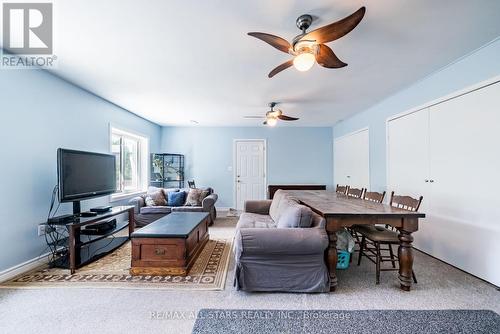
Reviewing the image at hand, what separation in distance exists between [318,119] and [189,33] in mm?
3922

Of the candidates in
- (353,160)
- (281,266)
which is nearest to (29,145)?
(281,266)

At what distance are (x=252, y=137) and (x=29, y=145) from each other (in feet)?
14.5

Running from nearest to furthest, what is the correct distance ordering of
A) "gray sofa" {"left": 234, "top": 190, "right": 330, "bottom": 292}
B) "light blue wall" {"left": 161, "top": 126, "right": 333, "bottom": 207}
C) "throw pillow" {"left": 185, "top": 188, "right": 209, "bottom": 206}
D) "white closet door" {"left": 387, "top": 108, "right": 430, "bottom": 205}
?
"gray sofa" {"left": 234, "top": 190, "right": 330, "bottom": 292} < "white closet door" {"left": 387, "top": 108, "right": 430, "bottom": 205} < "throw pillow" {"left": 185, "top": 188, "right": 209, "bottom": 206} < "light blue wall" {"left": 161, "top": 126, "right": 333, "bottom": 207}

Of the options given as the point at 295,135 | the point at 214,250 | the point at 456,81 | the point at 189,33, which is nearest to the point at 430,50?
the point at 456,81

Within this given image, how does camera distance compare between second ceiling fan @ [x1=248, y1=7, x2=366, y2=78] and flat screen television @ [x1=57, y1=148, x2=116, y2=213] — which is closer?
second ceiling fan @ [x1=248, y1=7, x2=366, y2=78]

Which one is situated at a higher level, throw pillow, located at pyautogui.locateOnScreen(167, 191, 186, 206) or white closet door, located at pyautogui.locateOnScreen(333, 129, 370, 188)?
white closet door, located at pyautogui.locateOnScreen(333, 129, 370, 188)

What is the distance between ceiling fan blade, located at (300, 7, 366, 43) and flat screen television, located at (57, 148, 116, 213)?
2.81 m

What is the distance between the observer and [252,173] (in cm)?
609

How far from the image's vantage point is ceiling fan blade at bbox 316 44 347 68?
1.78 m

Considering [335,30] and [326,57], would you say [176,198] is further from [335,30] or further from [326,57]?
[335,30]

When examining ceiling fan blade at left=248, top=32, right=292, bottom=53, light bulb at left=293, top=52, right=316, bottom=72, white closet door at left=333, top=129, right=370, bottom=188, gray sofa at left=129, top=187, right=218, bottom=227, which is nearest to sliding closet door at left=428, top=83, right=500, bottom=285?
white closet door at left=333, top=129, right=370, bottom=188

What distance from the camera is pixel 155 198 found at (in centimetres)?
440

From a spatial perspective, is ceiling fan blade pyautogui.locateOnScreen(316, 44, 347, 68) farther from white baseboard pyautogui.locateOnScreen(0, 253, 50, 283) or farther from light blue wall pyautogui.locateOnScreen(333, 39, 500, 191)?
white baseboard pyautogui.locateOnScreen(0, 253, 50, 283)

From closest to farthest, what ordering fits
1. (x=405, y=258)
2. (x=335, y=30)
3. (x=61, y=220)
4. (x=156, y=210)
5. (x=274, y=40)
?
(x=335, y=30) → (x=274, y=40) → (x=405, y=258) → (x=61, y=220) → (x=156, y=210)
